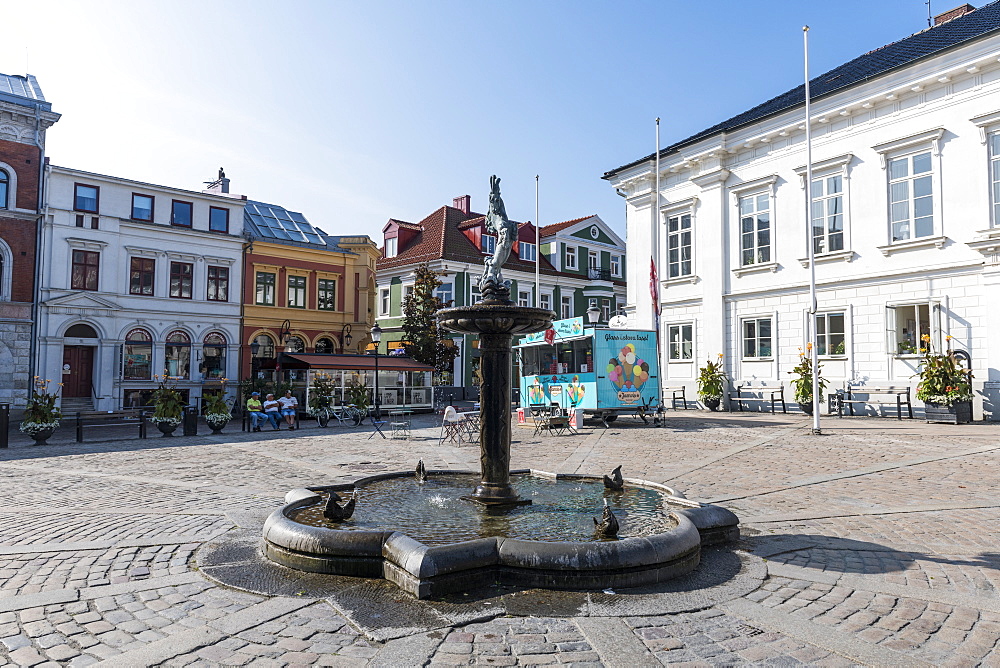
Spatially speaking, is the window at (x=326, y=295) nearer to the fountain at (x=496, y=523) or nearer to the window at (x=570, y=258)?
the window at (x=570, y=258)

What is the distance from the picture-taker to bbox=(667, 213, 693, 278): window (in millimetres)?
29391

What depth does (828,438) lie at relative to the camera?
621 inches

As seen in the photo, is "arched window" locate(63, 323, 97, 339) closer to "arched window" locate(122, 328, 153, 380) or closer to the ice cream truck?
"arched window" locate(122, 328, 153, 380)

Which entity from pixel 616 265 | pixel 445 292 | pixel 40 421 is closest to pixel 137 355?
pixel 40 421

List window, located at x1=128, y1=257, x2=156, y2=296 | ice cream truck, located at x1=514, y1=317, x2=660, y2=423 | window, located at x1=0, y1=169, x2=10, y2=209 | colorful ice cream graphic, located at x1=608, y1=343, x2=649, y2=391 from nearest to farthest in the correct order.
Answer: ice cream truck, located at x1=514, y1=317, x2=660, y2=423 < colorful ice cream graphic, located at x1=608, y1=343, x2=649, y2=391 < window, located at x1=0, y1=169, x2=10, y2=209 < window, located at x1=128, y1=257, x2=156, y2=296

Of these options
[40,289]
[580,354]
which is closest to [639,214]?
[580,354]

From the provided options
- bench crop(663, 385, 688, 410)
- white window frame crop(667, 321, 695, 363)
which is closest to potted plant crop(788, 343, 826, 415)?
bench crop(663, 385, 688, 410)

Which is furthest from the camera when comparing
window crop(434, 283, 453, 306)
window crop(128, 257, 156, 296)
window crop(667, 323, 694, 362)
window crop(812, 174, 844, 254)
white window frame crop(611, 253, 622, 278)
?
white window frame crop(611, 253, 622, 278)

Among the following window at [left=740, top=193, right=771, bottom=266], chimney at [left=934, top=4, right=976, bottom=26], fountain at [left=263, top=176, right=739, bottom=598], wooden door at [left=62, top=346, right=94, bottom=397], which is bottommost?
fountain at [left=263, top=176, right=739, bottom=598]

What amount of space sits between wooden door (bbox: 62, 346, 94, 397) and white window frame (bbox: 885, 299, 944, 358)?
32.3 meters

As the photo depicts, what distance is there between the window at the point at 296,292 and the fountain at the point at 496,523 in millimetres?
29806

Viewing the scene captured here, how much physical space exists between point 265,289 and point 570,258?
22.7m

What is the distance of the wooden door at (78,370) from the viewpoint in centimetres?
2917

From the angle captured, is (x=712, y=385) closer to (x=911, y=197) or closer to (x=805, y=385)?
(x=805, y=385)
